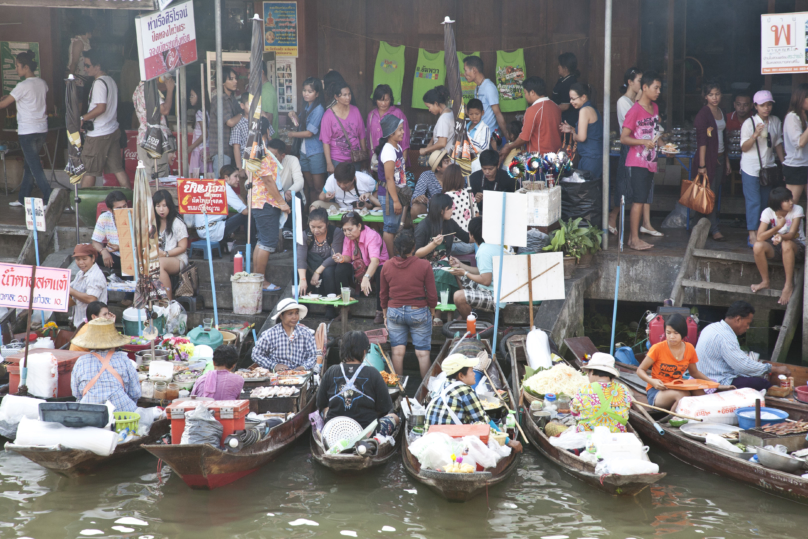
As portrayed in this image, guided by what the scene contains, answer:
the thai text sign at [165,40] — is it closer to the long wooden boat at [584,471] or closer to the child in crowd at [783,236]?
the long wooden boat at [584,471]

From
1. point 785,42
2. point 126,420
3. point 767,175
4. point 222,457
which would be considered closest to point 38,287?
point 126,420

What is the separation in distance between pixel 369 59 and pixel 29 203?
604 centimetres

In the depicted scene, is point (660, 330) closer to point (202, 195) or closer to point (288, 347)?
point (288, 347)

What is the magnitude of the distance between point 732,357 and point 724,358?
Result: 9cm

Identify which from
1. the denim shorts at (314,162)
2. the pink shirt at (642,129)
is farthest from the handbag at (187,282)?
the pink shirt at (642,129)

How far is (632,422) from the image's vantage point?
8648 millimetres

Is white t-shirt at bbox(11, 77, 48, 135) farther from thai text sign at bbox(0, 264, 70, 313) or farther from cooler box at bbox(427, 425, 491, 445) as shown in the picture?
cooler box at bbox(427, 425, 491, 445)

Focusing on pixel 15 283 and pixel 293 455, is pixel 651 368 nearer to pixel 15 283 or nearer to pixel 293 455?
pixel 293 455

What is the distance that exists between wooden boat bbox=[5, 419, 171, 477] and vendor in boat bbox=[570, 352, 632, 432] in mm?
3868

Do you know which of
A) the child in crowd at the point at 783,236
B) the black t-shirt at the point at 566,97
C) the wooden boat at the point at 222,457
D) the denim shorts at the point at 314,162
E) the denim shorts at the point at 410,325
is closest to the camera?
the wooden boat at the point at 222,457

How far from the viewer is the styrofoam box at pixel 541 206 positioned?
10602 mm

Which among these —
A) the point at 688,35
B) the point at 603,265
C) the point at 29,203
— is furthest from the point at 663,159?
the point at 29,203

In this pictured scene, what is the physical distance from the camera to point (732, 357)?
8758 millimetres

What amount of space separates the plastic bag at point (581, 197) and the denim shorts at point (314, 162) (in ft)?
12.4
